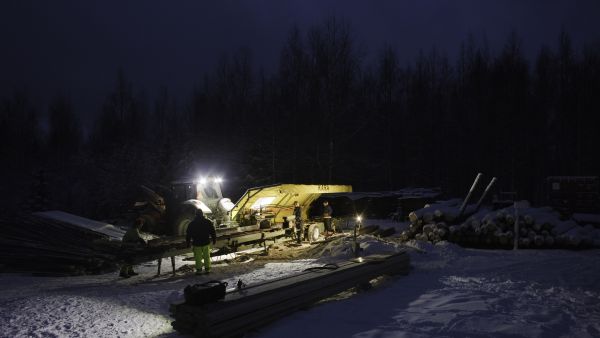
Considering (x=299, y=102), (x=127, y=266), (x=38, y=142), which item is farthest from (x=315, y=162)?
(x=38, y=142)

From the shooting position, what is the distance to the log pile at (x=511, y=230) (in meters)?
14.2

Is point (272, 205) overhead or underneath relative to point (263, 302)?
overhead

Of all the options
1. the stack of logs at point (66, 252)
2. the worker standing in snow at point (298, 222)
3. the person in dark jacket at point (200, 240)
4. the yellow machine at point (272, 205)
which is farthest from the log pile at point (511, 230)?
the stack of logs at point (66, 252)

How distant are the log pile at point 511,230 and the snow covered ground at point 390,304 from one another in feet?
9.22

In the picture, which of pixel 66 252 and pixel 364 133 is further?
pixel 364 133

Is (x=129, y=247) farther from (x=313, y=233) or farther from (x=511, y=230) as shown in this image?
(x=511, y=230)

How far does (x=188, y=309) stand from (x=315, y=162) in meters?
24.4

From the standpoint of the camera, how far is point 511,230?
14.8 metres

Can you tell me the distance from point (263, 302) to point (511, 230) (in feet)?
37.5

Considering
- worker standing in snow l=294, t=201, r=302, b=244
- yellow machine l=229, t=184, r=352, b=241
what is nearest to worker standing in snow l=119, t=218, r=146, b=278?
yellow machine l=229, t=184, r=352, b=241

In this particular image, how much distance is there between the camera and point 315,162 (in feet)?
98.5

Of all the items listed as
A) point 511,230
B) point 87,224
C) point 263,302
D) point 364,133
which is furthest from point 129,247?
point 364,133

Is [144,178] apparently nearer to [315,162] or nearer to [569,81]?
[315,162]

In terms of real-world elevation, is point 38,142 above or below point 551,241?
above
